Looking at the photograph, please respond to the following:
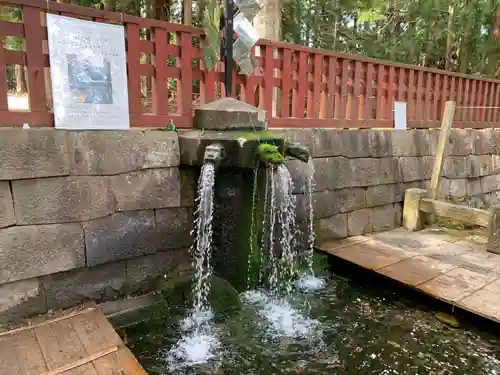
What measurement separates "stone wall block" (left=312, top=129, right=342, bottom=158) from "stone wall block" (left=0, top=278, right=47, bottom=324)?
135 inches

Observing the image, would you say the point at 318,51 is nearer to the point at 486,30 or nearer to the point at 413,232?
the point at 413,232

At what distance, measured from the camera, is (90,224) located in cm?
321

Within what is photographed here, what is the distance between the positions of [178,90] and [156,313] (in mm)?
2211

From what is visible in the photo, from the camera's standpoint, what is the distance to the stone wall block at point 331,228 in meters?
5.14

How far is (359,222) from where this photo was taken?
5.66 meters

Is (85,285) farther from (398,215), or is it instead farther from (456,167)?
(456,167)

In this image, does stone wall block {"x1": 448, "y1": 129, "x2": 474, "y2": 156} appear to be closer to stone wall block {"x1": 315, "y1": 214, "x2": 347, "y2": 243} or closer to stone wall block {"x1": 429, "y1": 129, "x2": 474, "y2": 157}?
stone wall block {"x1": 429, "y1": 129, "x2": 474, "y2": 157}

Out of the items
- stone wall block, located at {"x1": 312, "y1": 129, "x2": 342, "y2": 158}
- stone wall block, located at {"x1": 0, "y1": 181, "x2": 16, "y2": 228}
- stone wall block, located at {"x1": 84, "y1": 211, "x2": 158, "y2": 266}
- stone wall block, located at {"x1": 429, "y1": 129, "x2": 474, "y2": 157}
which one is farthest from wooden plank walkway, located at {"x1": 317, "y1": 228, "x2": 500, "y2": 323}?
stone wall block, located at {"x1": 0, "y1": 181, "x2": 16, "y2": 228}

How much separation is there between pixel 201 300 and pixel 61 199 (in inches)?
64.0

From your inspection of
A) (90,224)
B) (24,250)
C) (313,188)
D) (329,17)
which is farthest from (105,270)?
(329,17)

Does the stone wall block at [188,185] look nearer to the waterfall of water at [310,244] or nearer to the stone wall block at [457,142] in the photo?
the waterfall of water at [310,244]

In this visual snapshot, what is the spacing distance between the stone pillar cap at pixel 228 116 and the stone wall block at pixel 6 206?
1.75m

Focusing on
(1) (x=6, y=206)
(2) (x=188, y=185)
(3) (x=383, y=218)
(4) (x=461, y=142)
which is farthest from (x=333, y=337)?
(4) (x=461, y=142)

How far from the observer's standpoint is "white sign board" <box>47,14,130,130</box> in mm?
2924
